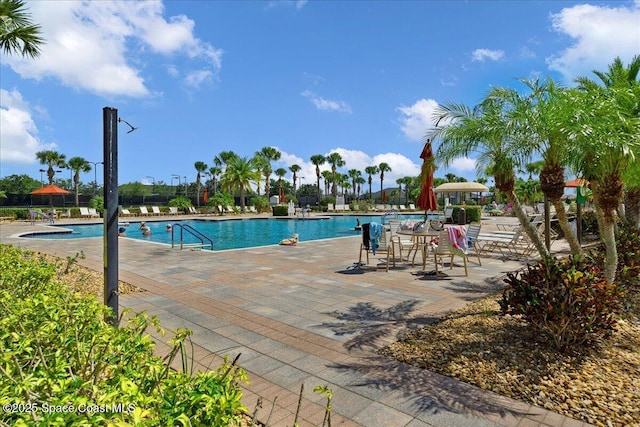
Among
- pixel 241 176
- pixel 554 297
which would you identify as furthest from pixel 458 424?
pixel 241 176

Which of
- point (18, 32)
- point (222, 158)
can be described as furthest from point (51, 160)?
point (18, 32)

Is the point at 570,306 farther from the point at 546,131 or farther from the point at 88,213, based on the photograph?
the point at 88,213

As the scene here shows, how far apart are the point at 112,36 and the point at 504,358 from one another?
9.99m

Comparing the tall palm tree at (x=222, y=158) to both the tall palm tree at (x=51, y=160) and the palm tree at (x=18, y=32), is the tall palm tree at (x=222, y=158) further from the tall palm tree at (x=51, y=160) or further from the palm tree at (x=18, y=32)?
the palm tree at (x=18, y=32)

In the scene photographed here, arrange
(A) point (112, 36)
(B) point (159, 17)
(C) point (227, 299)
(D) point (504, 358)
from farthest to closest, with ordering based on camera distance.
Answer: (A) point (112, 36), (B) point (159, 17), (C) point (227, 299), (D) point (504, 358)

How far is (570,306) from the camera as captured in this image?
11.5 feet

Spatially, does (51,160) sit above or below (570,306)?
above

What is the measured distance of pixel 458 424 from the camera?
254 centimetres

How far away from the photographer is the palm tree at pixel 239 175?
42.0 metres

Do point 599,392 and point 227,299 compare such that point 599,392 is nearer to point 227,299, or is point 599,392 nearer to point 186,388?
point 186,388

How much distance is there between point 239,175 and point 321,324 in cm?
3866

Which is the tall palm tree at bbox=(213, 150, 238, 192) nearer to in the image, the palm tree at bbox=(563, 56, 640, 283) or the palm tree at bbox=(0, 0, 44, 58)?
the palm tree at bbox=(0, 0, 44, 58)

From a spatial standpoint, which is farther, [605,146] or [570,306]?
[605,146]

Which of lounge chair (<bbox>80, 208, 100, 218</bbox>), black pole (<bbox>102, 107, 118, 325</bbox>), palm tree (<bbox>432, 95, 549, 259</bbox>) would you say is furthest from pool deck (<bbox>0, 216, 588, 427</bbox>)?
lounge chair (<bbox>80, 208, 100, 218</bbox>)
